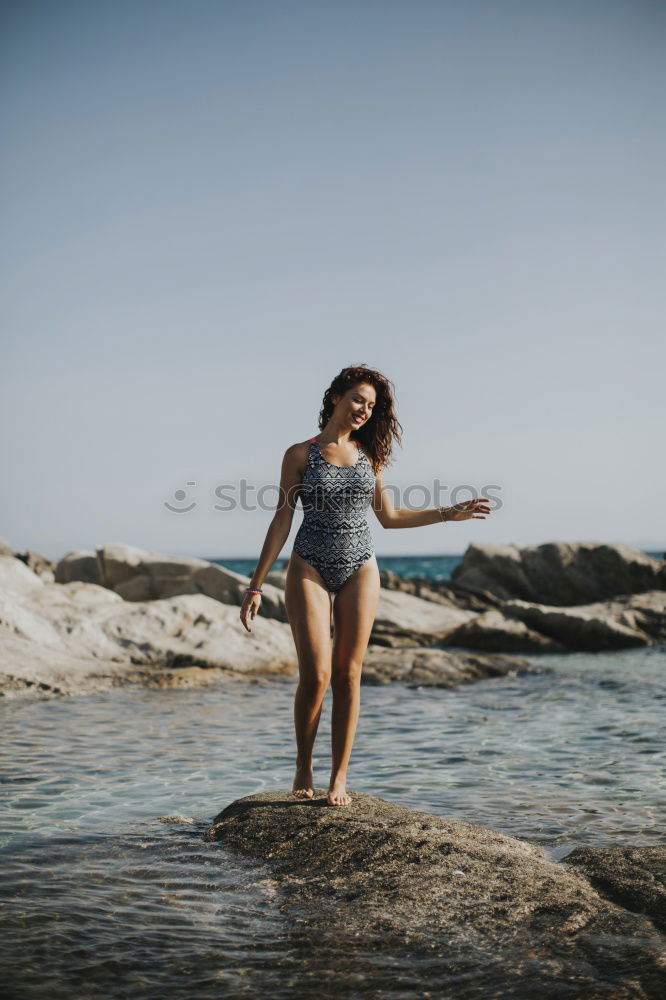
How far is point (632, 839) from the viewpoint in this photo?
5781 mm

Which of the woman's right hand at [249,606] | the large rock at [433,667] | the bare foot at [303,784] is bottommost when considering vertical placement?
the large rock at [433,667]

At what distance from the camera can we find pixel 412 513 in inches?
232

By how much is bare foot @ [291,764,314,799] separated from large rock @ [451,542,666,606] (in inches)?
816

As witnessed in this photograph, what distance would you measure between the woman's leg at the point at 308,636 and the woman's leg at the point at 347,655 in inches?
3.2

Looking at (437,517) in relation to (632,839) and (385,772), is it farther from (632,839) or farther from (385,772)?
(385,772)

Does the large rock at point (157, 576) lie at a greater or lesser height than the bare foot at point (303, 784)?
greater

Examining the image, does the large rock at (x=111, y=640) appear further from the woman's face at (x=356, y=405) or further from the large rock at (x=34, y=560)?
the large rock at (x=34, y=560)

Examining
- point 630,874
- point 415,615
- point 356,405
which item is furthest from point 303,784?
point 415,615

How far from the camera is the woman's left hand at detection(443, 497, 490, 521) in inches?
227

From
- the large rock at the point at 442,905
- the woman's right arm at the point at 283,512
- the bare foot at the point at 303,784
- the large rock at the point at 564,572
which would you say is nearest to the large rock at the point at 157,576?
the large rock at the point at 564,572

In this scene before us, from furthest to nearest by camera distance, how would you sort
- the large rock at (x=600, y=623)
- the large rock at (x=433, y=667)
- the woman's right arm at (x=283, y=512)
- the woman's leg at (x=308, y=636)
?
the large rock at (x=600, y=623) → the large rock at (x=433, y=667) → the woman's right arm at (x=283, y=512) → the woman's leg at (x=308, y=636)

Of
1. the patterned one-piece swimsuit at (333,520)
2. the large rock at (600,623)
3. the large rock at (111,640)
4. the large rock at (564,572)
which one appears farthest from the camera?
the large rock at (564,572)

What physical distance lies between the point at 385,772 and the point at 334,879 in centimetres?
327

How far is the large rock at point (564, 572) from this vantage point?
25141mm
